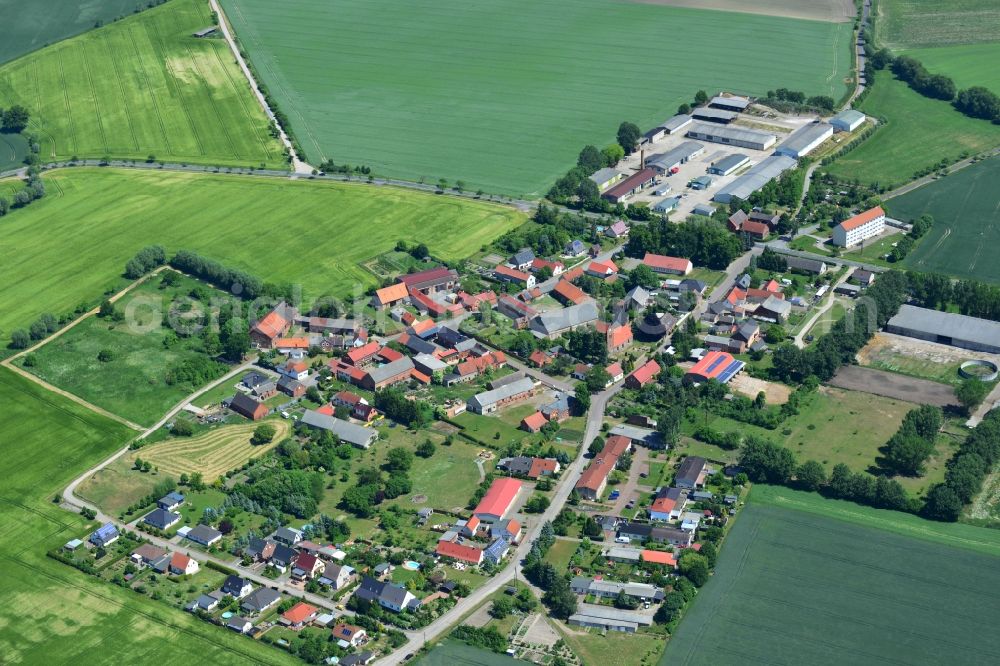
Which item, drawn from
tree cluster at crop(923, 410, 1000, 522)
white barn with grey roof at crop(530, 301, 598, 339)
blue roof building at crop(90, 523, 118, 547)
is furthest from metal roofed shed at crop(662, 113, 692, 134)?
blue roof building at crop(90, 523, 118, 547)

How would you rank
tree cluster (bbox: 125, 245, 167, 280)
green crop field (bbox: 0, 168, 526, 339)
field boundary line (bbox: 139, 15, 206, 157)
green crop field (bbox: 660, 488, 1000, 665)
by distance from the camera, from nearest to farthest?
green crop field (bbox: 660, 488, 1000, 665) < green crop field (bbox: 0, 168, 526, 339) < tree cluster (bbox: 125, 245, 167, 280) < field boundary line (bbox: 139, 15, 206, 157)

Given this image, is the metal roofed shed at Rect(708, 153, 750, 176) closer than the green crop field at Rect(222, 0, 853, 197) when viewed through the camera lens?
Yes

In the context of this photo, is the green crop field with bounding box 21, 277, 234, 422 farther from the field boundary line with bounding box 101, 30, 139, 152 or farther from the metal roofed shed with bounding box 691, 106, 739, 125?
the metal roofed shed with bounding box 691, 106, 739, 125

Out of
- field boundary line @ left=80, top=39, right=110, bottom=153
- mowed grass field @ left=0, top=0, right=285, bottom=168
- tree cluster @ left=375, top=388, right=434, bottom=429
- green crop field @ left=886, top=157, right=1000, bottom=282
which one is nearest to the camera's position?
tree cluster @ left=375, top=388, right=434, bottom=429

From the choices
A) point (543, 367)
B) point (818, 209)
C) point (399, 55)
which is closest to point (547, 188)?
point (818, 209)

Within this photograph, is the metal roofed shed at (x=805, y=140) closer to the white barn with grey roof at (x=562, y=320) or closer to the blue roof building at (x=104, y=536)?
the white barn with grey roof at (x=562, y=320)

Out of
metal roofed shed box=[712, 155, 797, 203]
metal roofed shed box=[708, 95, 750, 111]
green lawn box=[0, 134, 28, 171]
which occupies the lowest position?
metal roofed shed box=[712, 155, 797, 203]

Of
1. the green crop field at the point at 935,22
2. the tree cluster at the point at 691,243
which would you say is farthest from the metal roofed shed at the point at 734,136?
the green crop field at the point at 935,22
